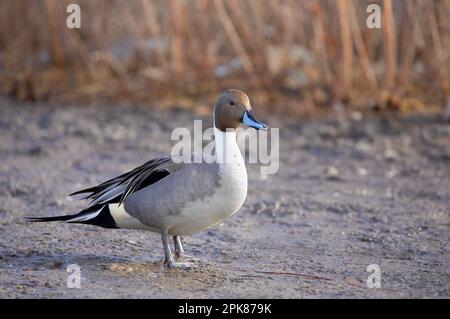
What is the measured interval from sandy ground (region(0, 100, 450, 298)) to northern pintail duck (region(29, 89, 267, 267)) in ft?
0.91

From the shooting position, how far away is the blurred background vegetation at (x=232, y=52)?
28.6 feet

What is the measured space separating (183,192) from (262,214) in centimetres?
165

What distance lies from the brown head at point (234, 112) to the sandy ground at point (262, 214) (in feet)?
2.84

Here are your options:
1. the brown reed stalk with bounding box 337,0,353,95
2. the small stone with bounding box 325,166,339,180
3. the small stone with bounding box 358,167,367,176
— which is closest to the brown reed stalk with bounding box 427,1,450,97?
the brown reed stalk with bounding box 337,0,353,95

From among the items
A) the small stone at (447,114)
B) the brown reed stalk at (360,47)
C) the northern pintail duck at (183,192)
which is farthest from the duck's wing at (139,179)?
the small stone at (447,114)

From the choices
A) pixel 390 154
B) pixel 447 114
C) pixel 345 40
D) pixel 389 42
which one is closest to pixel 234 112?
pixel 390 154

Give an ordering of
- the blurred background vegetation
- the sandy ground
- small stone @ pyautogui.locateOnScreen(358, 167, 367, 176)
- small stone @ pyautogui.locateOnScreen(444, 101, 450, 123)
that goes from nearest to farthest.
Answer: the sandy ground < small stone @ pyautogui.locateOnScreen(358, 167, 367, 176) < small stone @ pyautogui.locateOnScreen(444, 101, 450, 123) < the blurred background vegetation

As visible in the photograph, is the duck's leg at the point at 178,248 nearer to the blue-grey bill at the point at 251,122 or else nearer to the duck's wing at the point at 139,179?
the duck's wing at the point at 139,179

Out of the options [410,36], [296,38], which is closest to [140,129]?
[296,38]

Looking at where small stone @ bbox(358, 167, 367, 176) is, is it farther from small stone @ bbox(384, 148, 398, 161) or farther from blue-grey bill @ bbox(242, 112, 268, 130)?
blue-grey bill @ bbox(242, 112, 268, 130)

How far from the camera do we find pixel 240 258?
508 cm

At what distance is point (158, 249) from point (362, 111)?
173 inches

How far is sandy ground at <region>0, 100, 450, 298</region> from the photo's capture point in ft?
14.9

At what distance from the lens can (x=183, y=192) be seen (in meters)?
4.63
